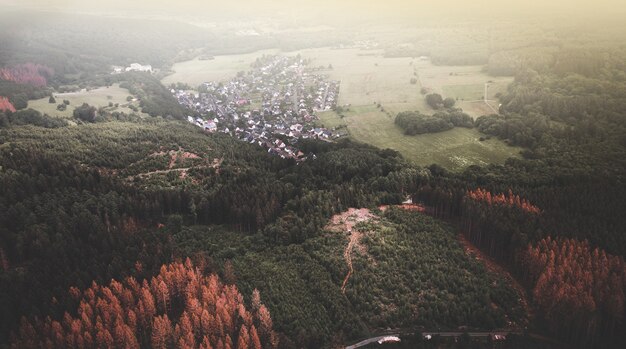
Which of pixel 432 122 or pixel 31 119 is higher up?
pixel 31 119

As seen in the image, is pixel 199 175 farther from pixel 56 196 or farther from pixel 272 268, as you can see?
pixel 272 268

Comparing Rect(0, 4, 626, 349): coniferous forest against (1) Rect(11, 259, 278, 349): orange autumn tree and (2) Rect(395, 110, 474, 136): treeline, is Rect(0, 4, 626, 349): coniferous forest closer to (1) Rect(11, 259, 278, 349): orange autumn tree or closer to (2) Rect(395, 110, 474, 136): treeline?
(1) Rect(11, 259, 278, 349): orange autumn tree

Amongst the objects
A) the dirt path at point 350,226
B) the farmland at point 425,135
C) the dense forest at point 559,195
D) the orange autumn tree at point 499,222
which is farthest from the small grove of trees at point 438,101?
the dirt path at point 350,226

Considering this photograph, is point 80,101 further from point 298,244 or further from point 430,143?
point 298,244

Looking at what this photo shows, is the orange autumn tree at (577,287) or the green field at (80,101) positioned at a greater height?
the green field at (80,101)

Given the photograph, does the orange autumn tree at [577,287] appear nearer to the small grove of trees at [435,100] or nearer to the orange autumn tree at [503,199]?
the orange autumn tree at [503,199]

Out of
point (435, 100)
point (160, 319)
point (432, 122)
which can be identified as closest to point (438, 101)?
point (435, 100)
